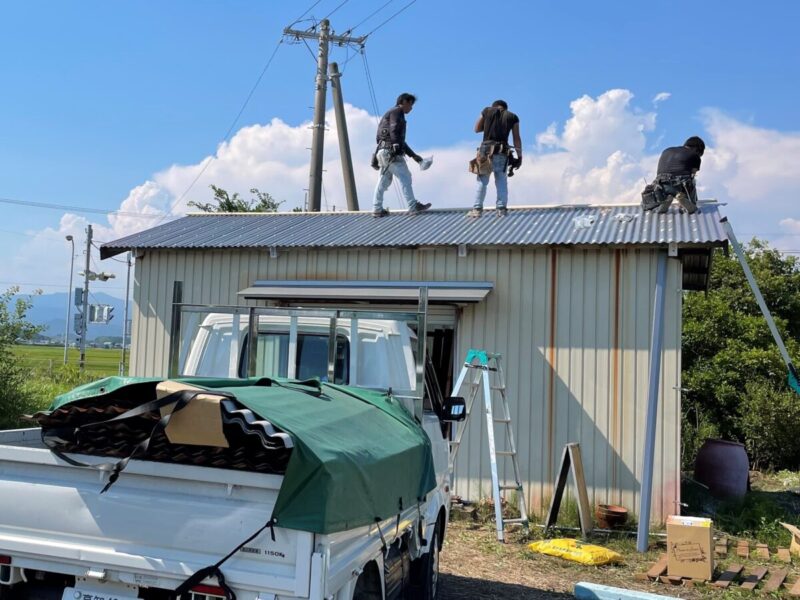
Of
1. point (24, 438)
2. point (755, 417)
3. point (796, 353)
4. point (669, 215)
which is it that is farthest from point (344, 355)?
point (796, 353)

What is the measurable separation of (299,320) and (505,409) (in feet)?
13.9

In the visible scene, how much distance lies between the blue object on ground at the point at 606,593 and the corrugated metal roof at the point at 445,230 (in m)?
4.38

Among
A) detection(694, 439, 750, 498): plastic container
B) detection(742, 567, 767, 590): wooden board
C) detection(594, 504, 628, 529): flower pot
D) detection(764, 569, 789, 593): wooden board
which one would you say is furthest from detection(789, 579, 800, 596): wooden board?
detection(694, 439, 750, 498): plastic container

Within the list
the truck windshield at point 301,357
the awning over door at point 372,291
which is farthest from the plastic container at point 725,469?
the truck windshield at point 301,357

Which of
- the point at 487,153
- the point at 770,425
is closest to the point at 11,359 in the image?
the point at 487,153

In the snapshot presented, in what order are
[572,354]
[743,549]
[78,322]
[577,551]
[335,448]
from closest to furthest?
1. [335,448]
2. [577,551]
3. [743,549]
4. [572,354]
5. [78,322]

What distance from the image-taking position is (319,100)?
803 inches

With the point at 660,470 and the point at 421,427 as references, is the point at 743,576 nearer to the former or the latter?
the point at 660,470

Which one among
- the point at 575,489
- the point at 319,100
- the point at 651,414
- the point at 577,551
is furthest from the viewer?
the point at 319,100

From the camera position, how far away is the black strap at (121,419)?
3.34 meters

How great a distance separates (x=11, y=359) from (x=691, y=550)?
12054 mm

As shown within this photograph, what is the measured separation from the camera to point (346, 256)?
441 inches

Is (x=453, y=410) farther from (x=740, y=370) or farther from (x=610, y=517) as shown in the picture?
(x=740, y=370)

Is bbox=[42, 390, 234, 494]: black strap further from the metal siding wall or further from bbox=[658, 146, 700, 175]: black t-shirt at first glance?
bbox=[658, 146, 700, 175]: black t-shirt
